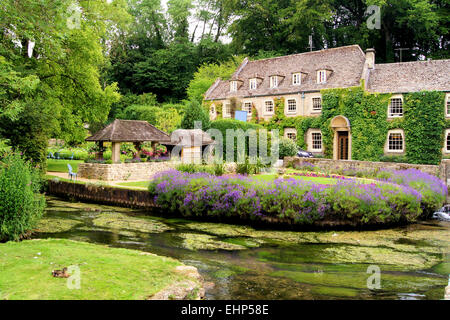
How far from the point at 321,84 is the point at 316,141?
16.1 feet

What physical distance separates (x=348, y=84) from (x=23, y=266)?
29457 mm

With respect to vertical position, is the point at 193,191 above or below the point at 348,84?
below

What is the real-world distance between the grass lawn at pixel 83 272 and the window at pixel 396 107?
2641 centimetres

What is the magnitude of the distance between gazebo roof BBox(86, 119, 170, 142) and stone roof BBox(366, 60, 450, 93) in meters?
17.6

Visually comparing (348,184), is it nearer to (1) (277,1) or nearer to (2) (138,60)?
(1) (277,1)

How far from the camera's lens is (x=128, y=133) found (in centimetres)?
2144

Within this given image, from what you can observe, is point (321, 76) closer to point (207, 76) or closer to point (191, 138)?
point (191, 138)

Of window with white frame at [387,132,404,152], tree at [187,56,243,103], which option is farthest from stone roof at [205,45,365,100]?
window with white frame at [387,132,404,152]

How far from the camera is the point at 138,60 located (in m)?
53.8

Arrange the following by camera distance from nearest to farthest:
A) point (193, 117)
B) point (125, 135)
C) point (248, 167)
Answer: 1. point (248, 167)
2. point (125, 135)
3. point (193, 117)

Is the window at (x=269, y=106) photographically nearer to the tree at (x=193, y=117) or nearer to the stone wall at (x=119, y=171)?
the tree at (x=193, y=117)

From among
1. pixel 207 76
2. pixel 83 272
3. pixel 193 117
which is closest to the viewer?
pixel 83 272

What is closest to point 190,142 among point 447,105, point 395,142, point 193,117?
point 193,117
